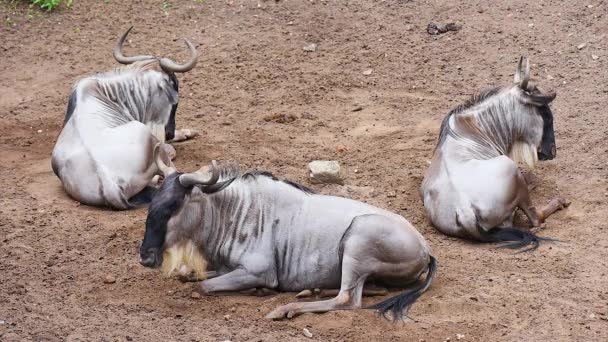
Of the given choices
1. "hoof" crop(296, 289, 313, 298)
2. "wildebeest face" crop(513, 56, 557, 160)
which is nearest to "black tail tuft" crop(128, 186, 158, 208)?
"hoof" crop(296, 289, 313, 298)

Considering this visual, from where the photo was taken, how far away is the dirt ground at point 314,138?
699 cm

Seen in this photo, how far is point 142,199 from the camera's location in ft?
30.1

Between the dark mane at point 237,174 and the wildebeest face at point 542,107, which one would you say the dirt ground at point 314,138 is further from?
the dark mane at point 237,174

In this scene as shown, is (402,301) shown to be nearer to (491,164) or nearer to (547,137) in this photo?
(491,164)

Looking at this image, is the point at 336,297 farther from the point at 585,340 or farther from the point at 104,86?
the point at 104,86

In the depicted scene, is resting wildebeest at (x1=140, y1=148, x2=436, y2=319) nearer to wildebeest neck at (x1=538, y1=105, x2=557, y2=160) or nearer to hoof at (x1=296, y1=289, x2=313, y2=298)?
hoof at (x1=296, y1=289, x2=313, y2=298)

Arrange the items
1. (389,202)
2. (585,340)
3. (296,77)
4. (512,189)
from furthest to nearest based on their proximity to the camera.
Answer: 1. (296,77)
2. (389,202)
3. (512,189)
4. (585,340)

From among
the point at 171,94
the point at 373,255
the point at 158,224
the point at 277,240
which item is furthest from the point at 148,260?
the point at 171,94

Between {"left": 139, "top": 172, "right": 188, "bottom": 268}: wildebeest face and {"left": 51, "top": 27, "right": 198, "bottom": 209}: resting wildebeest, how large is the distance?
5.79 feet

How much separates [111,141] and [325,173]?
1990 millimetres

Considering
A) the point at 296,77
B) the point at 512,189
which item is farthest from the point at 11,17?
the point at 512,189

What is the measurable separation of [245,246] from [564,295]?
234 centimetres

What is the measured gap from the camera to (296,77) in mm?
12219

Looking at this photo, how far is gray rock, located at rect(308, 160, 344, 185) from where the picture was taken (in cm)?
951
